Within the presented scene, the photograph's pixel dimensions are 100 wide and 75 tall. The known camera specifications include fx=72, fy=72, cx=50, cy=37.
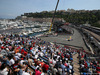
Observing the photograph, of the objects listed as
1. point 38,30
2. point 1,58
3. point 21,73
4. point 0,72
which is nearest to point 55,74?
point 21,73

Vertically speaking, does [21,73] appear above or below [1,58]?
below

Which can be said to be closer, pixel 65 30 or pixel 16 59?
pixel 16 59

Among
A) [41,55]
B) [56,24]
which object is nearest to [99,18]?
[56,24]

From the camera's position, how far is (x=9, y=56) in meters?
6.99

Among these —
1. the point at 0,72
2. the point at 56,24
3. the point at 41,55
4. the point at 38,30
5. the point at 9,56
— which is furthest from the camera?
the point at 38,30

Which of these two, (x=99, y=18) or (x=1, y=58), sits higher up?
(x=99, y=18)

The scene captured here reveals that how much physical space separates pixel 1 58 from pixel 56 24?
45.4m

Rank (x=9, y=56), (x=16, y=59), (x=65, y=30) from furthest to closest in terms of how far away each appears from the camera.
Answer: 1. (x=65, y=30)
2. (x=9, y=56)
3. (x=16, y=59)

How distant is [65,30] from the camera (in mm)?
42094

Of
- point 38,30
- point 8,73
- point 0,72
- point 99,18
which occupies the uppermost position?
point 99,18

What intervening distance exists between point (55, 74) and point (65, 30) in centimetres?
3809

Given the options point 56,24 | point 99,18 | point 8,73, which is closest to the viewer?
point 8,73

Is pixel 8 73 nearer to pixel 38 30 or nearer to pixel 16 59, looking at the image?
pixel 16 59

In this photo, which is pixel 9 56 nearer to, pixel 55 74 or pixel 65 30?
pixel 55 74
